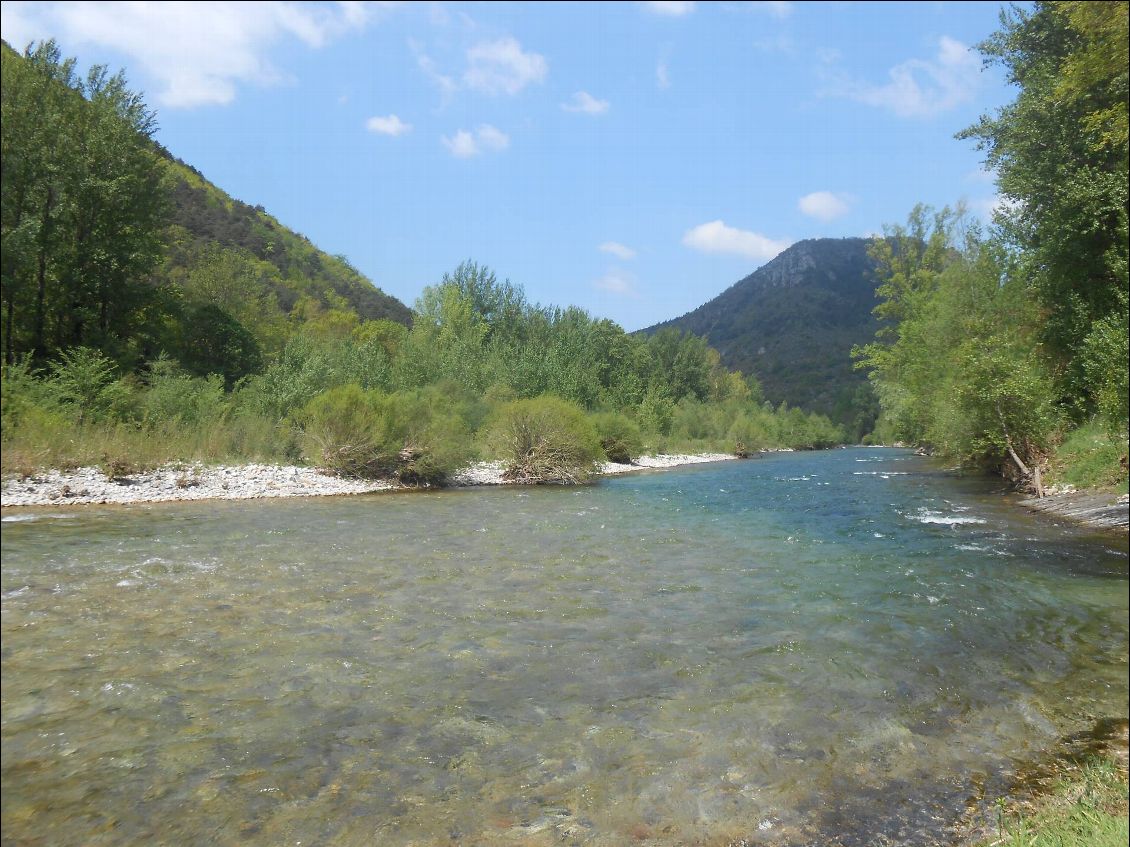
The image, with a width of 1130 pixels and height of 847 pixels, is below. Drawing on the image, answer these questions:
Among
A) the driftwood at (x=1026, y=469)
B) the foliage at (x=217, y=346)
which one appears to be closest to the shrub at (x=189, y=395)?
the foliage at (x=217, y=346)

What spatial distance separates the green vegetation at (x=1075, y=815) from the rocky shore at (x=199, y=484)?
14.2ft

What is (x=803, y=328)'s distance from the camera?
15850 centimetres

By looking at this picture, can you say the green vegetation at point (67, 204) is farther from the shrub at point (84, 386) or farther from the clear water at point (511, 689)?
the clear water at point (511, 689)

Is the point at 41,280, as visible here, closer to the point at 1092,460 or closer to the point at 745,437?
the point at 1092,460

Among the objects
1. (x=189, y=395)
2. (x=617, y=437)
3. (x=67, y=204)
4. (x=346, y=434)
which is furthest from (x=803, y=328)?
(x=67, y=204)

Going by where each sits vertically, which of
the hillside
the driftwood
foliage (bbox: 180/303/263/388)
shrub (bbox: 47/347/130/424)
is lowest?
the driftwood

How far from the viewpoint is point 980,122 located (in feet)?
62.6

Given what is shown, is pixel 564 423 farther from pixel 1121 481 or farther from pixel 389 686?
pixel 389 686

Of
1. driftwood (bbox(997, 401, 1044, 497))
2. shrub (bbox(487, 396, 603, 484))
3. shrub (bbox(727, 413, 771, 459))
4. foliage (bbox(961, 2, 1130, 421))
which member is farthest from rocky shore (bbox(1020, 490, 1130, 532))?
shrub (bbox(727, 413, 771, 459))

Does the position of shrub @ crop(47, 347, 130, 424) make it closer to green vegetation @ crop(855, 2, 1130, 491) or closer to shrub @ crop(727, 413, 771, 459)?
green vegetation @ crop(855, 2, 1130, 491)

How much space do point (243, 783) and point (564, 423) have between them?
21646 mm

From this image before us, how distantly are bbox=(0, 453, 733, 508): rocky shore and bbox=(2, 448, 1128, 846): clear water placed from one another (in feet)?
0.44

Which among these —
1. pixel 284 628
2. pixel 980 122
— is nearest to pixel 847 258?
pixel 980 122

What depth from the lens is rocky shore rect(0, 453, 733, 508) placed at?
2788mm
